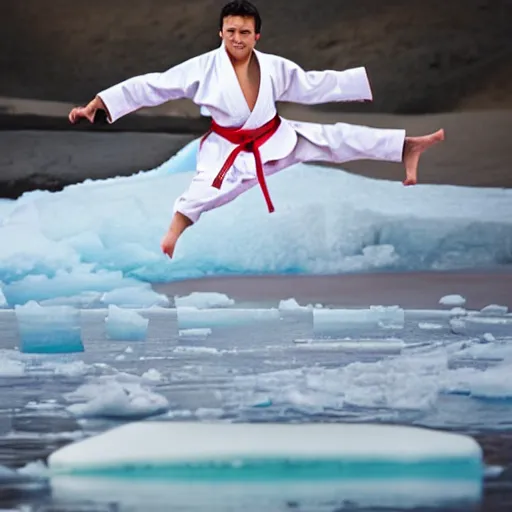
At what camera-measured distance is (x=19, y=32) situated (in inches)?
116

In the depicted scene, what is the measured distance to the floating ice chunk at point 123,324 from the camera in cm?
278

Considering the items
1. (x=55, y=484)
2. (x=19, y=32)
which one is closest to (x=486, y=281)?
(x=55, y=484)

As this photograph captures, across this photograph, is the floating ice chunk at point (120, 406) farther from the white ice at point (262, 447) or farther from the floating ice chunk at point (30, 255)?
the floating ice chunk at point (30, 255)

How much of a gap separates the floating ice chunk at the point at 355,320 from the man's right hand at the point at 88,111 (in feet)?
2.90

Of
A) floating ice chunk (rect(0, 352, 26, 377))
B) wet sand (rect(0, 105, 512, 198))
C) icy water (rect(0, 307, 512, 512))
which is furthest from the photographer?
wet sand (rect(0, 105, 512, 198))

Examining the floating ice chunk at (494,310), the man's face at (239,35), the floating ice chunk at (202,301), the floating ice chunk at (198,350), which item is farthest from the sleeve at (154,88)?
the floating ice chunk at (494,310)

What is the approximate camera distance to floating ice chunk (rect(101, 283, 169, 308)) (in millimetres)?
2801

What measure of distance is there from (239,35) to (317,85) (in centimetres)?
27

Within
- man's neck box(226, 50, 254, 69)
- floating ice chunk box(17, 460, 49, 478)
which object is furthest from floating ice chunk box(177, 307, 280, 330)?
man's neck box(226, 50, 254, 69)

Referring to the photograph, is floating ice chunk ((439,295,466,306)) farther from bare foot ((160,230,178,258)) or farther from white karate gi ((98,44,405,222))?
bare foot ((160,230,178,258))

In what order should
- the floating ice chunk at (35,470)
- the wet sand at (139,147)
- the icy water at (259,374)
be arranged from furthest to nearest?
the wet sand at (139,147)
the icy water at (259,374)
the floating ice chunk at (35,470)

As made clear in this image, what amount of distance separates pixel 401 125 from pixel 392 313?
1.87 feet

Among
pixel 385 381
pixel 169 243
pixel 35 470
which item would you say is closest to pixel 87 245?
pixel 169 243

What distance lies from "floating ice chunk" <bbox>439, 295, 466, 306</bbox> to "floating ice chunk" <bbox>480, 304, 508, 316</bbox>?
0.22 ft
